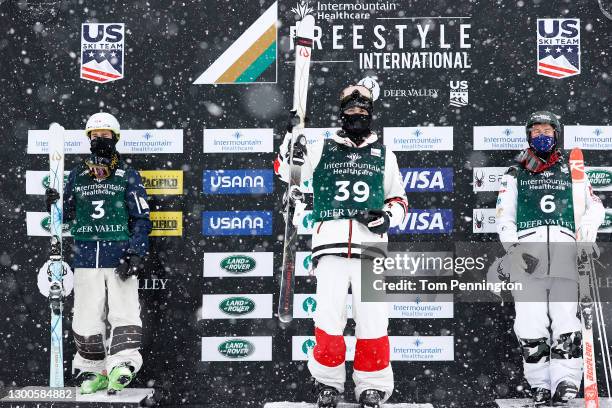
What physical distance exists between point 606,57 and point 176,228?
4238mm

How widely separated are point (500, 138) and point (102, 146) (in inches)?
139

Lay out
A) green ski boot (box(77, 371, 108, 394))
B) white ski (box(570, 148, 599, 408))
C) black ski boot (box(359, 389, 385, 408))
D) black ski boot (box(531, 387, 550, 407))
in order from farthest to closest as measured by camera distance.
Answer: green ski boot (box(77, 371, 108, 394)) < black ski boot (box(531, 387, 550, 407)) < white ski (box(570, 148, 599, 408)) < black ski boot (box(359, 389, 385, 408))

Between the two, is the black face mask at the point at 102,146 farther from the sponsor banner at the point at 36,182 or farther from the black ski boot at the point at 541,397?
the black ski boot at the point at 541,397

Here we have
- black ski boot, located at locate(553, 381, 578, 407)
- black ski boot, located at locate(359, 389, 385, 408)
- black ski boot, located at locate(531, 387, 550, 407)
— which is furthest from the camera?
black ski boot, located at locate(531, 387, 550, 407)

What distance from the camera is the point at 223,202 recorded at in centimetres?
622

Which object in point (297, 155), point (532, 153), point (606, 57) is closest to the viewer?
point (297, 155)

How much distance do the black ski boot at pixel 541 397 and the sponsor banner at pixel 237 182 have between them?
2875 millimetres

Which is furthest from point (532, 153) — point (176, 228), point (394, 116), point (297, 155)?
point (176, 228)

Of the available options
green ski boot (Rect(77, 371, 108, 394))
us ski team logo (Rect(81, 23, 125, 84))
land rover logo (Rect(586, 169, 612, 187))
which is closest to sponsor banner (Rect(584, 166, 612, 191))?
land rover logo (Rect(586, 169, 612, 187))

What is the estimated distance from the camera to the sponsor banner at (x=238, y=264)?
20.2ft

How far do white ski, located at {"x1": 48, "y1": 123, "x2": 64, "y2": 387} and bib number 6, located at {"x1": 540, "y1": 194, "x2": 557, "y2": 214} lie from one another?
4012 mm

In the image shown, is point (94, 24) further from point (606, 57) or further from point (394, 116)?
point (606, 57)

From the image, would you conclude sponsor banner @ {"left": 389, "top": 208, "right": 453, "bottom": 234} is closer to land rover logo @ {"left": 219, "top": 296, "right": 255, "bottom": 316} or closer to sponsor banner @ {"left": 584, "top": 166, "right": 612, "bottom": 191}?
sponsor banner @ {"left": 584, "top": 166, "right": 612, "bottom": 191}

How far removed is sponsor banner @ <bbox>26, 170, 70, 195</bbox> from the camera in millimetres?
6285
